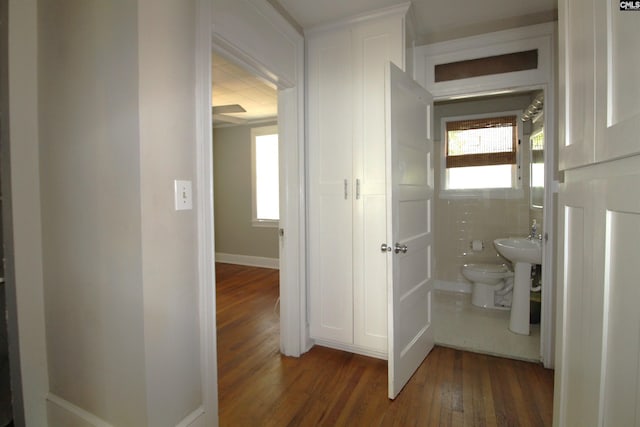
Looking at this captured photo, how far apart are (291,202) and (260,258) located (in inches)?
130

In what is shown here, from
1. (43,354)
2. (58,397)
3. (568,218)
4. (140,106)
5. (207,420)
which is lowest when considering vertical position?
(207,420)

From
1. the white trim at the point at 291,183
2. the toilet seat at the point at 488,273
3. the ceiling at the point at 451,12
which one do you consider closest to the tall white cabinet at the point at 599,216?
the ceiling at the point at 451,12

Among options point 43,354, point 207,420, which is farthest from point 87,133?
point 207,420

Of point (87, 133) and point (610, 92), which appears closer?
point (610, 92)

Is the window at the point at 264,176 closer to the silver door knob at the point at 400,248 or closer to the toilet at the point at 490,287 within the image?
the toilet at the point at 490,287

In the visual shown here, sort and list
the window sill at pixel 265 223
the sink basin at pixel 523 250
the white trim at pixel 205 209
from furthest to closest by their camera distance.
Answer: the window sill at pixel 265 223
the sink basin at pixel 523 250
the white trim at pixel 205 209

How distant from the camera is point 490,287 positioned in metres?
3.44

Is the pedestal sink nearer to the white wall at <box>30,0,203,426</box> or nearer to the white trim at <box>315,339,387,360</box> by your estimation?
the white trim at <box>315,339,387,360</box>

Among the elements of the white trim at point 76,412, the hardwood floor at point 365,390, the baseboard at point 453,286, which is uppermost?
the white trim at point 76,412

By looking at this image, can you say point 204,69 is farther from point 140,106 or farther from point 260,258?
point 260,258

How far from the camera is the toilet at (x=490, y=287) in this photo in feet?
10.9

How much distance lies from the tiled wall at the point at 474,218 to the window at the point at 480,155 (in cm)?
9

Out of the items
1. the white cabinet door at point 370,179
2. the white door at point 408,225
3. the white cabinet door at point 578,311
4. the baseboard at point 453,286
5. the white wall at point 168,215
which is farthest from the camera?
the baseboard at point 453,286

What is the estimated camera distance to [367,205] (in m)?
2.28
